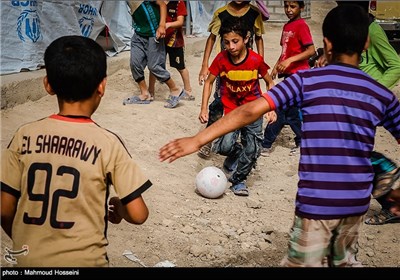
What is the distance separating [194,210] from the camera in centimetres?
460

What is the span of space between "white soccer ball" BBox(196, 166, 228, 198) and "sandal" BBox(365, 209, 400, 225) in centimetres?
134

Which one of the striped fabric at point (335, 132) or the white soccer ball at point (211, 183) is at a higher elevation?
the striped fabric at point (335, 132)

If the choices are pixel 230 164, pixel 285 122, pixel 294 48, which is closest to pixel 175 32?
pixel 294 48

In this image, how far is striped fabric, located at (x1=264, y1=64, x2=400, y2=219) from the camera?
8.09 feet

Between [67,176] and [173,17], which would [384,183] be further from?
[173,17]

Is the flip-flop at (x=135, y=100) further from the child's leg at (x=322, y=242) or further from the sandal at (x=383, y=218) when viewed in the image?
the child's leg at (x=322, y=242)

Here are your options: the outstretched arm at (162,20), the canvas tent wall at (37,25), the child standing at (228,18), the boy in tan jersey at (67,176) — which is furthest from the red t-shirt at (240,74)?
the canvas tent wall at (37,25)

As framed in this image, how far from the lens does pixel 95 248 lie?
2184 mm

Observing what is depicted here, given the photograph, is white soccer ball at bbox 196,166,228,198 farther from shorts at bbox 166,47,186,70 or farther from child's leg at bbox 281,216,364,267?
shorts at bbox 166,47,186,70

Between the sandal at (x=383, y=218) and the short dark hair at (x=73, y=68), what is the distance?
3.10m

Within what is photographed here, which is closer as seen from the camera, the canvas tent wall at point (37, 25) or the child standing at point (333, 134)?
the child standing at point (333, 134)

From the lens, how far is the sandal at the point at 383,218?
443cm

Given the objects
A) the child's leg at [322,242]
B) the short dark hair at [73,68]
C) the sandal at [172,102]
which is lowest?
the sandal at [172,102]

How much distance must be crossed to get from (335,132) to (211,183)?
7.85 ft
